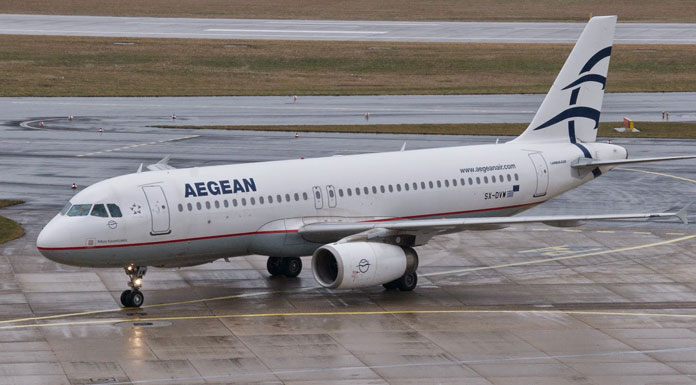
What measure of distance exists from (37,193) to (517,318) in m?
26.9

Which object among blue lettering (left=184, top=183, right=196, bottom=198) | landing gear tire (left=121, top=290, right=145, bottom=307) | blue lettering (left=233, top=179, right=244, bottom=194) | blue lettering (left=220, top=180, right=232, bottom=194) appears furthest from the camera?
blue lettering (left=233, top=179, right=244, bottom=194)

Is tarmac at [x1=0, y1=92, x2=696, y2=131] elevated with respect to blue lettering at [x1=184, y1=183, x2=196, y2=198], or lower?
lower

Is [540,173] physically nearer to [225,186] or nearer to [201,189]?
[225,186]

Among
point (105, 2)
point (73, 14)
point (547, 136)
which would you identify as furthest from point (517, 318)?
point (105, 2)

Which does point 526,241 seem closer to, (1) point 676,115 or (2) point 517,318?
(2) point 517,318

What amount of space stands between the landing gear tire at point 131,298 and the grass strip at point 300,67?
5513 cm

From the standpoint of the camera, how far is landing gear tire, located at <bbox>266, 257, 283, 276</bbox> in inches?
1596

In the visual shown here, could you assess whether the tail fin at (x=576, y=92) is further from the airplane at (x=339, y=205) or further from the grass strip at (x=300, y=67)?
the grass strip at (x=300, y=67)

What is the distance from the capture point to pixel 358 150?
65.4 meters

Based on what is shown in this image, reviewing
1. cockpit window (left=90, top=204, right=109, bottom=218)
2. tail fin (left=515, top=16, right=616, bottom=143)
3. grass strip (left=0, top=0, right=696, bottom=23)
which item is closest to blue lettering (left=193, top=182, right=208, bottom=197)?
cockpit window (left=90, top=204, right=109, bottom=218)

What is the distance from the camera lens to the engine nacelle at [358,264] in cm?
3588

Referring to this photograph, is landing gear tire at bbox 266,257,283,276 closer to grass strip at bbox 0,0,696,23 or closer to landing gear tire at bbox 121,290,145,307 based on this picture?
landing gear tire at bbox 121,290,145,307

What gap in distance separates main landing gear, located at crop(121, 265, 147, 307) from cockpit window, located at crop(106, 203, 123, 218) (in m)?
1.71

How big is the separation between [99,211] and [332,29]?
9877cm
